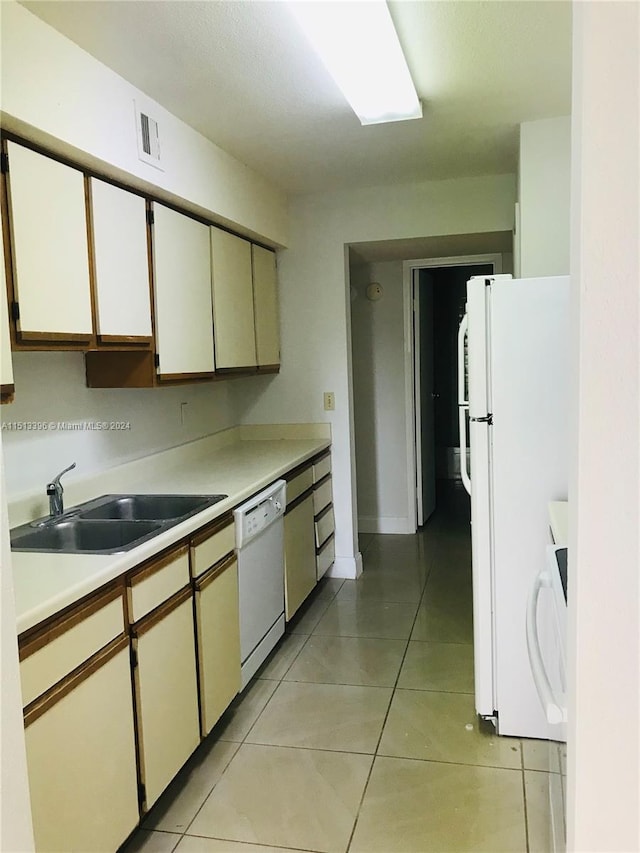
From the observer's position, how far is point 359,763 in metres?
2.44

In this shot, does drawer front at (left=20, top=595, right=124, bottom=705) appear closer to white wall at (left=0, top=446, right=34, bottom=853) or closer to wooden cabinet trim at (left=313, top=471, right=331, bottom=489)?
white wall at (left=0, top=446, right=34, bottom=853)

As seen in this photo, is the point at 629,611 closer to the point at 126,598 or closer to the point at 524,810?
the point at 126,598

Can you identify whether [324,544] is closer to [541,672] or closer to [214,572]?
[214,572]

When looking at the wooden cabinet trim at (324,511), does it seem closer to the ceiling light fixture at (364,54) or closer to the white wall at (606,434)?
the ceiling light fixture at (364,54)

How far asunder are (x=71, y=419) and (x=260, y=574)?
105cm

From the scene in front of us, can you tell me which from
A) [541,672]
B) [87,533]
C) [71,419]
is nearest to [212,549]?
[87,533]

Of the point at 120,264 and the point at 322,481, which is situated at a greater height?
the point at 120,264

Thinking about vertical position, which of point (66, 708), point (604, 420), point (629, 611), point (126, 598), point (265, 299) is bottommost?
point (66, 708)

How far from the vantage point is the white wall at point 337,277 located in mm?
4000

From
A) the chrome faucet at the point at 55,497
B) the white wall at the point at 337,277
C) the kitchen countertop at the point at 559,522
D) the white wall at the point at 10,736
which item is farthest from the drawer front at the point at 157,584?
the white wall at the point at 337,277

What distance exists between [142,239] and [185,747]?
1857 mm

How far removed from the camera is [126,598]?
194 centimetres

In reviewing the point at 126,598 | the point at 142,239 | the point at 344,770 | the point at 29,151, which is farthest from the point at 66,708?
the point at 142,239

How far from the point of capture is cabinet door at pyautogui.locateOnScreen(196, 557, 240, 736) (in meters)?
2.42
